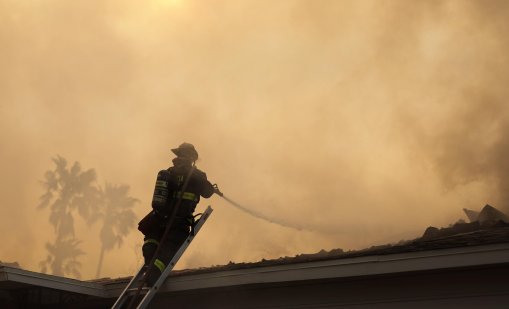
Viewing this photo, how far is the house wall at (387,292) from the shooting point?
17.5ft

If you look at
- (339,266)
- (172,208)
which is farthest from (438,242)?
(172,208)

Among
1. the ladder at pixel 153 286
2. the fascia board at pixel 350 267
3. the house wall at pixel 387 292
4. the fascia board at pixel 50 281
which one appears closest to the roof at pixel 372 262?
the fascia board at pixel 350 267

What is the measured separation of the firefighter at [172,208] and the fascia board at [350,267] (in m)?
0.46

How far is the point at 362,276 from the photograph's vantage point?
5738 mm

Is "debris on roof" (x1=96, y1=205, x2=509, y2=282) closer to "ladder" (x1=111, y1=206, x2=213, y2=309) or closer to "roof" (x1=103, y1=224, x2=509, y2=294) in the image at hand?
"roof" (x1=103, y1=224, x2=509, y2=294)

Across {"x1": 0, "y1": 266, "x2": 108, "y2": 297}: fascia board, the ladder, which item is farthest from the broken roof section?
the ladder

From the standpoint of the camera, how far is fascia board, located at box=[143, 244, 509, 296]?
515 cm

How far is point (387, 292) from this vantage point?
583 centimetres

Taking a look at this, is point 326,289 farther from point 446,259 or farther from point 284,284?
point 446,259

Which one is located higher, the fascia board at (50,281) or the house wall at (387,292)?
the fascia board at (50,281)

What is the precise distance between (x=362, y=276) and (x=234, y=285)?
148 cm

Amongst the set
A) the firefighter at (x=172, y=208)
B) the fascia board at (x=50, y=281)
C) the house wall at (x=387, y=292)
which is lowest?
the house wall at (x=387, y=292)

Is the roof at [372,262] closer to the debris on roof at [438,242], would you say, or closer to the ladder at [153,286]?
the debris on roof at [438,242]

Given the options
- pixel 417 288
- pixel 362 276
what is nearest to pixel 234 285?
pixel 362 276
